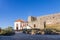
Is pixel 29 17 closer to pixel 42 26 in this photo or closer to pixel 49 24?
pixel 49 24

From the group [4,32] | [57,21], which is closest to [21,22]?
[57,21]

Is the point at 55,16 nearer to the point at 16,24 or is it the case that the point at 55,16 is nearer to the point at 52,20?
the point at 52,20

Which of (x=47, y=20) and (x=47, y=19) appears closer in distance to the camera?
(x=47, y=20)

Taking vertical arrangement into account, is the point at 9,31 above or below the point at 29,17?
below

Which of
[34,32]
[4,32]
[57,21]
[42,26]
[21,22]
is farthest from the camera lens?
[21,22]

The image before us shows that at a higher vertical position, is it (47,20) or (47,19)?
(47,19)

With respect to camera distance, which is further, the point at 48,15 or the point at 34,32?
the point at 48,15

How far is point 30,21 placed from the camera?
9094cm

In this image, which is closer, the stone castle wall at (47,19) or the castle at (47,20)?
the castle at (47,20)

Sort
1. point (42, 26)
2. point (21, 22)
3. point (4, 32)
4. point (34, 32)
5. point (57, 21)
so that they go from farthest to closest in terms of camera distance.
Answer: point (21, 22)
point (57, 21)
point (42, 26)
point (34, 32)
point (4, 32)

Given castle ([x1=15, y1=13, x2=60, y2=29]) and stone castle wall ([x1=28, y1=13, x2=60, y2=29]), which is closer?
castle ([x1=15, y1=13, x2=60, y2=29])

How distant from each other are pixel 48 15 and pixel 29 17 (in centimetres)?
917

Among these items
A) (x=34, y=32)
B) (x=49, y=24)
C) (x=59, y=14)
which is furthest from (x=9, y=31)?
(x=59, y=14)

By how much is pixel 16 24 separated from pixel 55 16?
18.3 metres
